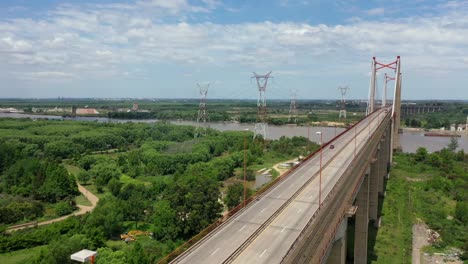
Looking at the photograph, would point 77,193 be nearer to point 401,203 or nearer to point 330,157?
point 330,157

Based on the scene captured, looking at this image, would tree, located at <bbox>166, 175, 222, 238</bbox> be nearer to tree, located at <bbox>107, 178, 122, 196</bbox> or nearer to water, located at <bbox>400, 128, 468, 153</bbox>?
tree, located at <bbox>107, 178, 122, 196</bbox>

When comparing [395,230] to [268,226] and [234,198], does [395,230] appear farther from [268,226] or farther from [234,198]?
[268,226]

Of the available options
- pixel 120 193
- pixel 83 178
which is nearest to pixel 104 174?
pixel 83 178

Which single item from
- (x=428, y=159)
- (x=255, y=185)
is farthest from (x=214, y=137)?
(x=428, y=159)

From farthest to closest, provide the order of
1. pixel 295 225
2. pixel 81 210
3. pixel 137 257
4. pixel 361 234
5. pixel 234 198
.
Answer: pixel 81 210, pixel 234 198, pixel 361 234, pixel 137 257, pixel 295 225

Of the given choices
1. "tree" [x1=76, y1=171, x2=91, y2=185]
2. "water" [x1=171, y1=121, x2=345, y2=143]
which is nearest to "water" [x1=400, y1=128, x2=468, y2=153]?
"water" [x1=171, y1=121, x2=345, y2=143]

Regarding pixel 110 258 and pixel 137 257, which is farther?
pixel 137 257
